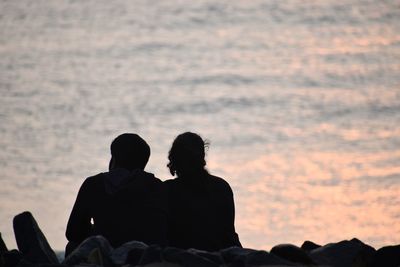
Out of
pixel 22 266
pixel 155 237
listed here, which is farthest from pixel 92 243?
pixel 155 237

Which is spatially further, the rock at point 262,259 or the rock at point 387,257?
the rock at point 387,257

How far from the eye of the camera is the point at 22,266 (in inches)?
388

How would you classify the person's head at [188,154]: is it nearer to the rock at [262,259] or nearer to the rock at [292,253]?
the rock at [292,253]

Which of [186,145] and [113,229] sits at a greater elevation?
[186,145]

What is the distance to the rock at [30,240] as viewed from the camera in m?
10.1

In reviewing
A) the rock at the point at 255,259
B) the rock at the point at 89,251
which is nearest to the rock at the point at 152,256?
the rock at the point at 89,251

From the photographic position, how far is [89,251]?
32.4 feet

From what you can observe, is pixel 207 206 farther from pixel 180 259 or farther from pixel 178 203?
pixel 180 259

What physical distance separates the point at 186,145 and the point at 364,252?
1986mm

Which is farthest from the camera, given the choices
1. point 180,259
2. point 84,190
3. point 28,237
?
point 84,190

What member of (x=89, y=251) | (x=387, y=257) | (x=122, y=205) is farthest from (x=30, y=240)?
(x=387, y=257)

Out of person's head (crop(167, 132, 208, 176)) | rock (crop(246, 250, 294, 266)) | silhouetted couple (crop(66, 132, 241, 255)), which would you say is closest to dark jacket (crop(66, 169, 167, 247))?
silhouetted couple (crop(66, 132, 241, 255))

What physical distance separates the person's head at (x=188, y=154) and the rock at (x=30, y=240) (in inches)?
61.1

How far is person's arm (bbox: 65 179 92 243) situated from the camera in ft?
36.3
